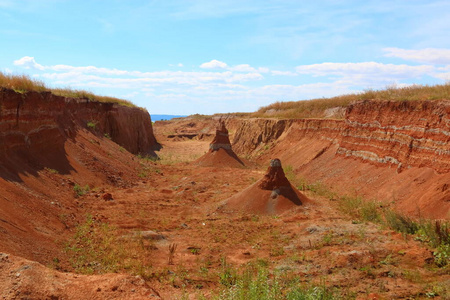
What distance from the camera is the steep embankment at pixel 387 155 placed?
12.7 meters

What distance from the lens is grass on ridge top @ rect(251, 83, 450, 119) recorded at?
15.9 meters

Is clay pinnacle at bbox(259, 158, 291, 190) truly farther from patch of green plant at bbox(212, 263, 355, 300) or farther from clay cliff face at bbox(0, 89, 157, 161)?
clay cliff face at bbox(0, 89, 157, 161)

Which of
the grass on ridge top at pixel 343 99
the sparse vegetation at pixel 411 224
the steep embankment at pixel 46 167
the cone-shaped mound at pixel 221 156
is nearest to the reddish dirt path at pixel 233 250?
the sparse vegetation at pixel 411 224

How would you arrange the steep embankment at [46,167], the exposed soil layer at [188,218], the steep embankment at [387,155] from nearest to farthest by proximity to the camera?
the exposed soil layer at [188,218]
the steep embankment at [46,167]
the steep embankment at [387,155]

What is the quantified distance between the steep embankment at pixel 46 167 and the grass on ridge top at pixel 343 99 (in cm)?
1339

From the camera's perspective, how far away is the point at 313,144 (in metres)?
25.5

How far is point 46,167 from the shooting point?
47.8 feet

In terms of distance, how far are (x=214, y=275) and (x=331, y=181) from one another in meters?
12.3

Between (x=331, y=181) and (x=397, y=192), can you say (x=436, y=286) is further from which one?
→ (x=331, y=181)

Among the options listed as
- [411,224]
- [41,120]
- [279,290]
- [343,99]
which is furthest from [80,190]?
[343,99]

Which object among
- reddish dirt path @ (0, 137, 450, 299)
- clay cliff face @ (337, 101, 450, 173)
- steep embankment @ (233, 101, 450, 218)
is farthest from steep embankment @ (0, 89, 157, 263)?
clay cliff face @ (337, 101, 450, 173)

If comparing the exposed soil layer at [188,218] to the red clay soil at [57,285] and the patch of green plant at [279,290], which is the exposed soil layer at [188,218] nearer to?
the red clay soil at [57,285]

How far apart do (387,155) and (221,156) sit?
12148 millimetres

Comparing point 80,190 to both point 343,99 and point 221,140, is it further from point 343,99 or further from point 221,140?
point 343,99
